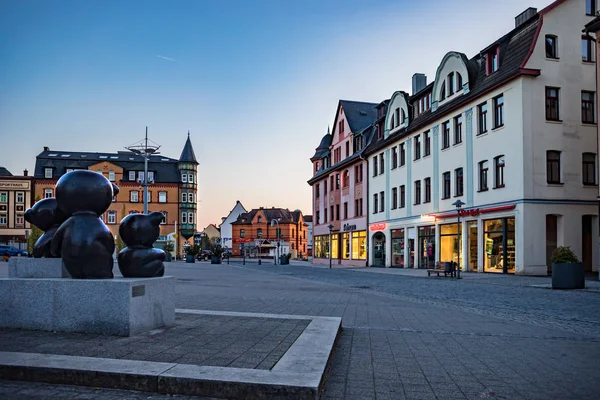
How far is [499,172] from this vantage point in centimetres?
2856

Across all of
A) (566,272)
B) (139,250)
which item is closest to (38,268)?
(139,250)

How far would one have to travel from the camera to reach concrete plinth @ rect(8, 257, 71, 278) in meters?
7.71

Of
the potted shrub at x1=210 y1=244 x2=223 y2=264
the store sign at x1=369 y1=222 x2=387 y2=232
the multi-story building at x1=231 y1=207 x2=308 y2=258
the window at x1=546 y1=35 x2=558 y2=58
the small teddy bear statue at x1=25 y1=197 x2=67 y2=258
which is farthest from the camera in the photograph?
the multi-story building at x1=231 y1=207 x2=308 y2=258

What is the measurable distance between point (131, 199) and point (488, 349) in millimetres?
82352

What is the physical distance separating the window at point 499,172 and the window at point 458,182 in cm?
358

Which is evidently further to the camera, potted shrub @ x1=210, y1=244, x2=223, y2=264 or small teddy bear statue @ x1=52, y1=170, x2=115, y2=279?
potted shrub @ x1=210, y1=244, x2=223, y2=264

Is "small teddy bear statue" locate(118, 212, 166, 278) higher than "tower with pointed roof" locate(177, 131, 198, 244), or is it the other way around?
"tower with pointed roof" locate(177, 131, 198, 244)

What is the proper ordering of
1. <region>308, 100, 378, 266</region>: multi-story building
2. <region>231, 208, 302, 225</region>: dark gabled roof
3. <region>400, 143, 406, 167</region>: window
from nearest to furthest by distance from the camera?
<region>400, 143, 406, 167</region>: window → <region>308, 100, 378, 266</region>: multi-story building → <region>231, 208, 302, 225</region>: dark gabled roof

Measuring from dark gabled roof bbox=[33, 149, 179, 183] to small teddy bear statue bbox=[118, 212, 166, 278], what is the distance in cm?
7936

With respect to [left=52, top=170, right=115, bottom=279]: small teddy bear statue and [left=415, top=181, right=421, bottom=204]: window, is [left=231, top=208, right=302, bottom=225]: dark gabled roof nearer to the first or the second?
[left=415, top=181, right=421, bottom=204]: window

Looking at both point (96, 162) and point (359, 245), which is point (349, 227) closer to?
point (359, 245)

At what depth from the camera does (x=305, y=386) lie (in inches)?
181

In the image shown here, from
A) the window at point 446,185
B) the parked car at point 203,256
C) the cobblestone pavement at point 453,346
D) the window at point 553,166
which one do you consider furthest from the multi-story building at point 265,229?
the cobblestone pavement at point 453,346

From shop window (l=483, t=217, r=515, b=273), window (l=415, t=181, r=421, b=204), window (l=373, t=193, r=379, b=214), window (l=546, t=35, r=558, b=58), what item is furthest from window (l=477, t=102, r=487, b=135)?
window (l=373, t=193, r=379, b=214)
